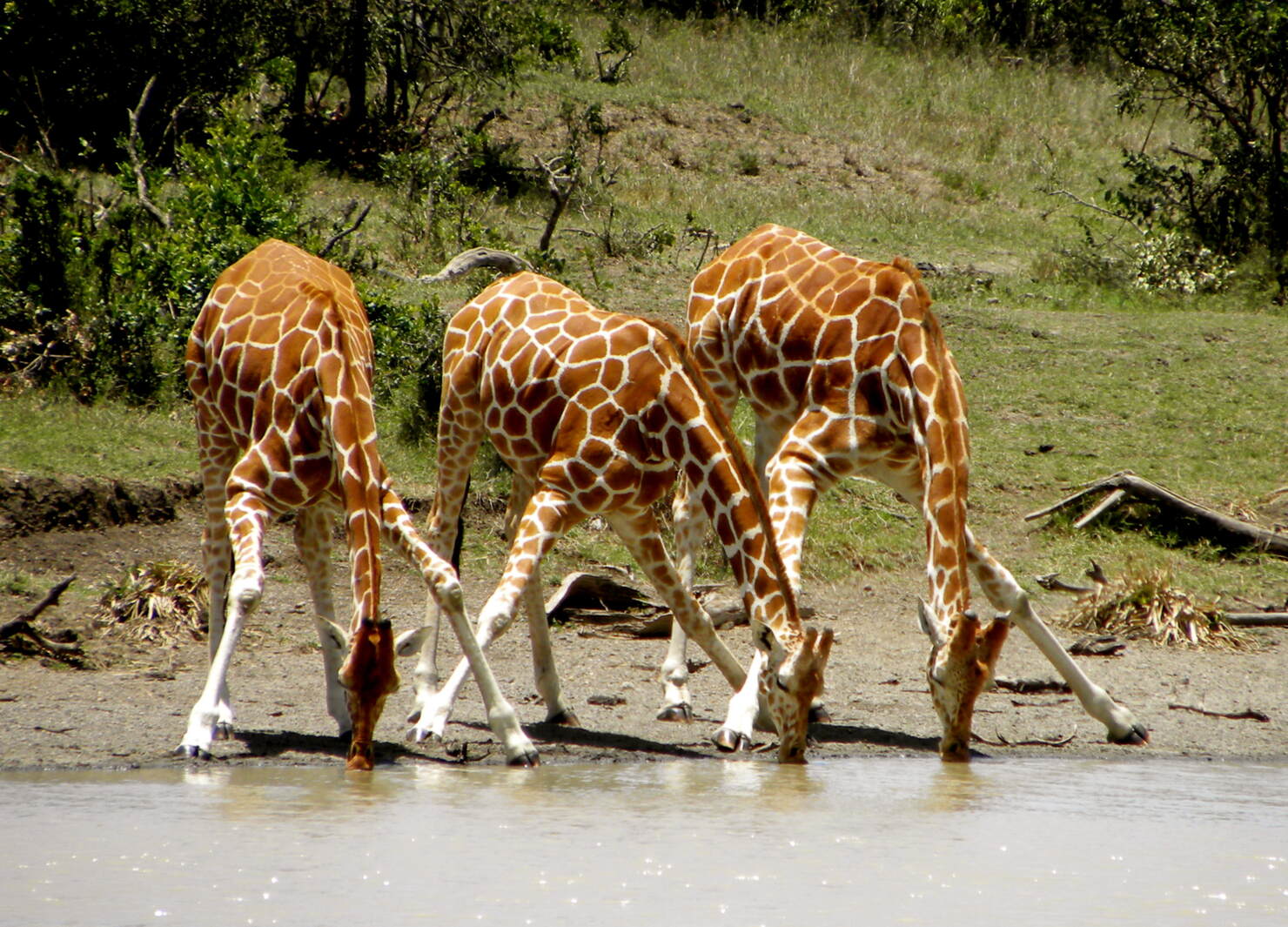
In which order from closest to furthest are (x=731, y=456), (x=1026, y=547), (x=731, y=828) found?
(x=731, y=828), (x=731, y=456), (x=1026, y=547)

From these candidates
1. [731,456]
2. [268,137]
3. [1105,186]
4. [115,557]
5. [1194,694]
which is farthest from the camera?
[1105,186]

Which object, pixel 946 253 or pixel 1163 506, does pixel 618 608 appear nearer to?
pixel 1163 506

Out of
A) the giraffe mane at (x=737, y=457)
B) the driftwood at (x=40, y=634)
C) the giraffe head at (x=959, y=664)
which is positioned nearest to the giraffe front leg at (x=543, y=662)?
the giraffe mane at (x=737, y=457)

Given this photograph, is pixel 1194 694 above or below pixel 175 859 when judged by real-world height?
below

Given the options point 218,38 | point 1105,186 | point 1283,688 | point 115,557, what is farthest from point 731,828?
point 1105,186

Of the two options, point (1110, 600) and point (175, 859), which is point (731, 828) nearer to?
point (175, 859)

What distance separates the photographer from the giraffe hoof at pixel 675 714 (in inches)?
309

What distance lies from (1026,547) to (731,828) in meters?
6.55

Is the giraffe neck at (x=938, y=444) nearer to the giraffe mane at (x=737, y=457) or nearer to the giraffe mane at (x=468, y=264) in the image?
the giraffe mane at (x=737, y=457)

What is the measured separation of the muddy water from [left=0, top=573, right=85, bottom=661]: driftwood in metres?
2.15

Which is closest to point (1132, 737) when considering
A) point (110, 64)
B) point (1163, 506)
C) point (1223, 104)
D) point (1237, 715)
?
point (1237, 715)

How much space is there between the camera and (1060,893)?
4.75 m

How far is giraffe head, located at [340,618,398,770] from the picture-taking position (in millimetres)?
6258

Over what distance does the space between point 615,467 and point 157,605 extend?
318 centimetres
